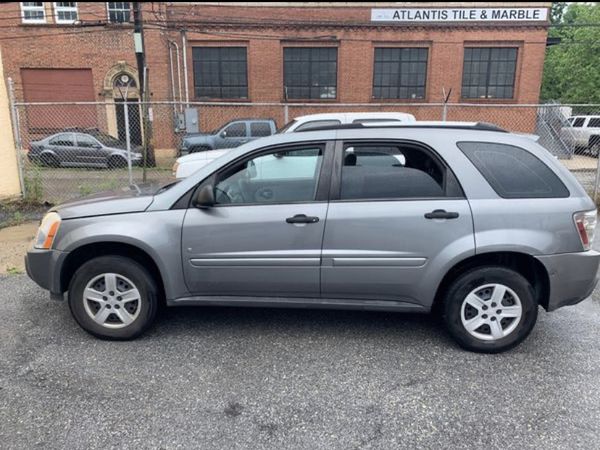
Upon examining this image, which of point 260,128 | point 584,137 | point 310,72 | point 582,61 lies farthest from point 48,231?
point 582,61

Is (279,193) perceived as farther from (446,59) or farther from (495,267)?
(446,59)

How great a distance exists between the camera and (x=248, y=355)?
3.52 metres

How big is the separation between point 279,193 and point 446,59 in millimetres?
20120

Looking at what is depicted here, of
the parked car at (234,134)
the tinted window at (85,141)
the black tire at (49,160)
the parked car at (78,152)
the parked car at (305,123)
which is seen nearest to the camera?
the parked car at (305,123)

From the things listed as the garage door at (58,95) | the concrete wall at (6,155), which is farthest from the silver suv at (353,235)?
the garage door at (58,95)

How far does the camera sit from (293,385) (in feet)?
10.3

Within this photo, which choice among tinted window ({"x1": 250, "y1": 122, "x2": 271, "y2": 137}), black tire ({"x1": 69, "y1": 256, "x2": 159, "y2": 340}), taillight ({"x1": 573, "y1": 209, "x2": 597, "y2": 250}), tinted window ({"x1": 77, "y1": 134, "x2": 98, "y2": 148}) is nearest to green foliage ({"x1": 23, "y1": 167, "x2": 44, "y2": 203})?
tinted window ({"x1": 77, "y1": 134, "x2": 98, "y2": 148})

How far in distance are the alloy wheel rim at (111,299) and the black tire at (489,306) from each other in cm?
247

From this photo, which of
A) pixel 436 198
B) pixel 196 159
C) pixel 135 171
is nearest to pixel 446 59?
pixel 135 171

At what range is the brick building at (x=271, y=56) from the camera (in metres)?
20.2

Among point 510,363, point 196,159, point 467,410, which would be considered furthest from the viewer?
point 196,159

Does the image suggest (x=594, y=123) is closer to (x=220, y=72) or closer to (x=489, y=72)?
(x=489, y=72)

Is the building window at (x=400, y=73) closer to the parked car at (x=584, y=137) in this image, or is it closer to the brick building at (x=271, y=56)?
the brick building at (x=271, y=56)

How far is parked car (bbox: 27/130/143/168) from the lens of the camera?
13398 millimetres
